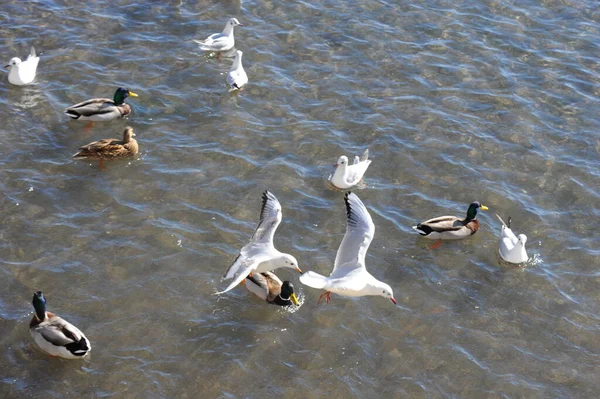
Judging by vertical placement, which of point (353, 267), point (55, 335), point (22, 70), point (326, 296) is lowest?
point (326, 296)

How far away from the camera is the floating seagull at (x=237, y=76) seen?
1823 centimetres

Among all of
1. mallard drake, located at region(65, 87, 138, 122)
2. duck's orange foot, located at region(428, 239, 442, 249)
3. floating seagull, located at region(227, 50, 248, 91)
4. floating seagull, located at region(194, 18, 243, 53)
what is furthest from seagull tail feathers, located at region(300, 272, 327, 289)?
floating seagull, located at region(194, 18, 243, 53)

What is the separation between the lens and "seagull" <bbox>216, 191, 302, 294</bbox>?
42.3 feet

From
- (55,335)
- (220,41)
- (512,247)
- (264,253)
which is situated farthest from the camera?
(220,41)

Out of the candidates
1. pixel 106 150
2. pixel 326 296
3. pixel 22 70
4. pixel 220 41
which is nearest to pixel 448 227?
pixel 326 296

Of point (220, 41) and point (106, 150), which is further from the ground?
point (220, 41)

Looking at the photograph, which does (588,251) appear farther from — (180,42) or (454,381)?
(180,42)

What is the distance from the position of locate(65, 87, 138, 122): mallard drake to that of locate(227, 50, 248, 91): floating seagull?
7.91ft

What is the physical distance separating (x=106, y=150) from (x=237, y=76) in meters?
4.05

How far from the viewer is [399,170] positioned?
16578mm

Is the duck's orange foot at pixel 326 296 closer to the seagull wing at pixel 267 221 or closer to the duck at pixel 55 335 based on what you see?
the seagull wing at pixel 267 221

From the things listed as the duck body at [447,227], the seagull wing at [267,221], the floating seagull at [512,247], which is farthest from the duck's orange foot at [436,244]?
the seagull wing at [267,221]

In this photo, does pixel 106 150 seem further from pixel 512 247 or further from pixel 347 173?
pixel 512 247

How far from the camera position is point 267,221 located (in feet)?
45.1
